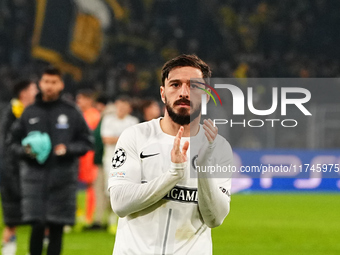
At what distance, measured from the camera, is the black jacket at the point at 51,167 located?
6457mm

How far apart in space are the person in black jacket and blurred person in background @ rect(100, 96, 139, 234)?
3.86 meters

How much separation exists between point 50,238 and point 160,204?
3483 millimetres

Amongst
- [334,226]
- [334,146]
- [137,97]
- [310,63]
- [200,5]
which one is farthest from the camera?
[200,5]

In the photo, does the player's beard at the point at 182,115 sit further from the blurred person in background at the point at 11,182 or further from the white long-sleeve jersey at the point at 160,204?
the blurred person in background at the point at 11,182

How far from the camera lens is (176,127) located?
350 centimetres

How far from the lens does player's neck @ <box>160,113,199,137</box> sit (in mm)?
3457

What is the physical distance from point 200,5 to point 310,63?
505cm

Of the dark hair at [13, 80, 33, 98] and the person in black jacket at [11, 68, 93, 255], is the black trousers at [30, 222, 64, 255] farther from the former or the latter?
A: the dark hair at [13, 80, 33, 98]

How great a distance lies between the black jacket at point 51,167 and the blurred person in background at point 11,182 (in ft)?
3.26

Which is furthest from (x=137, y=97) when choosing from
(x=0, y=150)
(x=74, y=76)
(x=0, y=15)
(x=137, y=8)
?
(x=0, y=150)

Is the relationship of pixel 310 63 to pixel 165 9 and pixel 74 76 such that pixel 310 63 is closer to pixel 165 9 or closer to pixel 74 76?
pixel 165 9

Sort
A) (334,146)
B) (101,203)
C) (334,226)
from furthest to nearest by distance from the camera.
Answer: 1. (334,146)
2. (334,226)
3. (101,203)

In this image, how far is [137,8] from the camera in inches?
1061

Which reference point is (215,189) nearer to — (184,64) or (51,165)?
(184,64)
